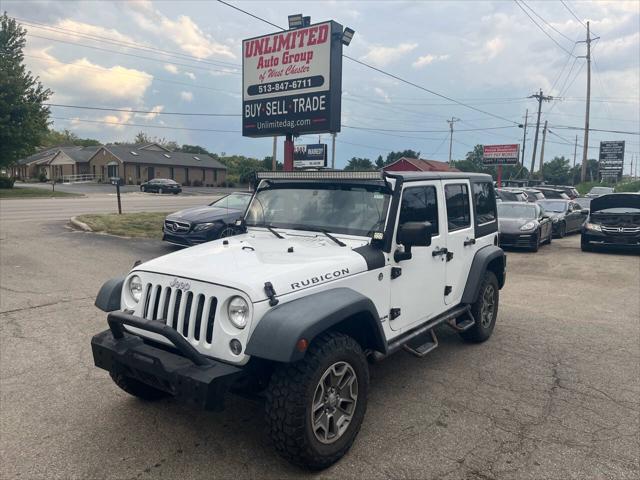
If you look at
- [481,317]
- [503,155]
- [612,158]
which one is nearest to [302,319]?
[481,317]

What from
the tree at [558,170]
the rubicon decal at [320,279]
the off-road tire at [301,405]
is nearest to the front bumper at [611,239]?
the rubicon decal at [320,279]

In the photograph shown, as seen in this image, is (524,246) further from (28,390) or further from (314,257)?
(28,390)

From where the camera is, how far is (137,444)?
3434 mm

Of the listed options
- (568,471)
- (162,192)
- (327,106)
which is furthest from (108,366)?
(162,192)

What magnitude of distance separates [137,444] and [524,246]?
12.3m

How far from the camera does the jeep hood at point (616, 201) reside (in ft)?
43.1

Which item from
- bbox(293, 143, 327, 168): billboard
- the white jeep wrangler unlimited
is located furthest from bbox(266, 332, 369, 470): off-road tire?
bbox(293, 143, 327, 168): billboard

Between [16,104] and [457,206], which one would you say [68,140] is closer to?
[16,104]

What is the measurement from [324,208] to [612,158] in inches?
2823

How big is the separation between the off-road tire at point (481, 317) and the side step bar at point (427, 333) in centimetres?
9

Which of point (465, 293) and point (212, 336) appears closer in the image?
point (212, 336)

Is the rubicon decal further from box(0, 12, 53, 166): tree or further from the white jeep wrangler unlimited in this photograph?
box(0, 12, 53, 166): tree

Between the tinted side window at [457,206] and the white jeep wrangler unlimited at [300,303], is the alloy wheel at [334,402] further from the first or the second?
the tinted side window at [457,206]

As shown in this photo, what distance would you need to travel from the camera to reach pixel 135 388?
388 cm
